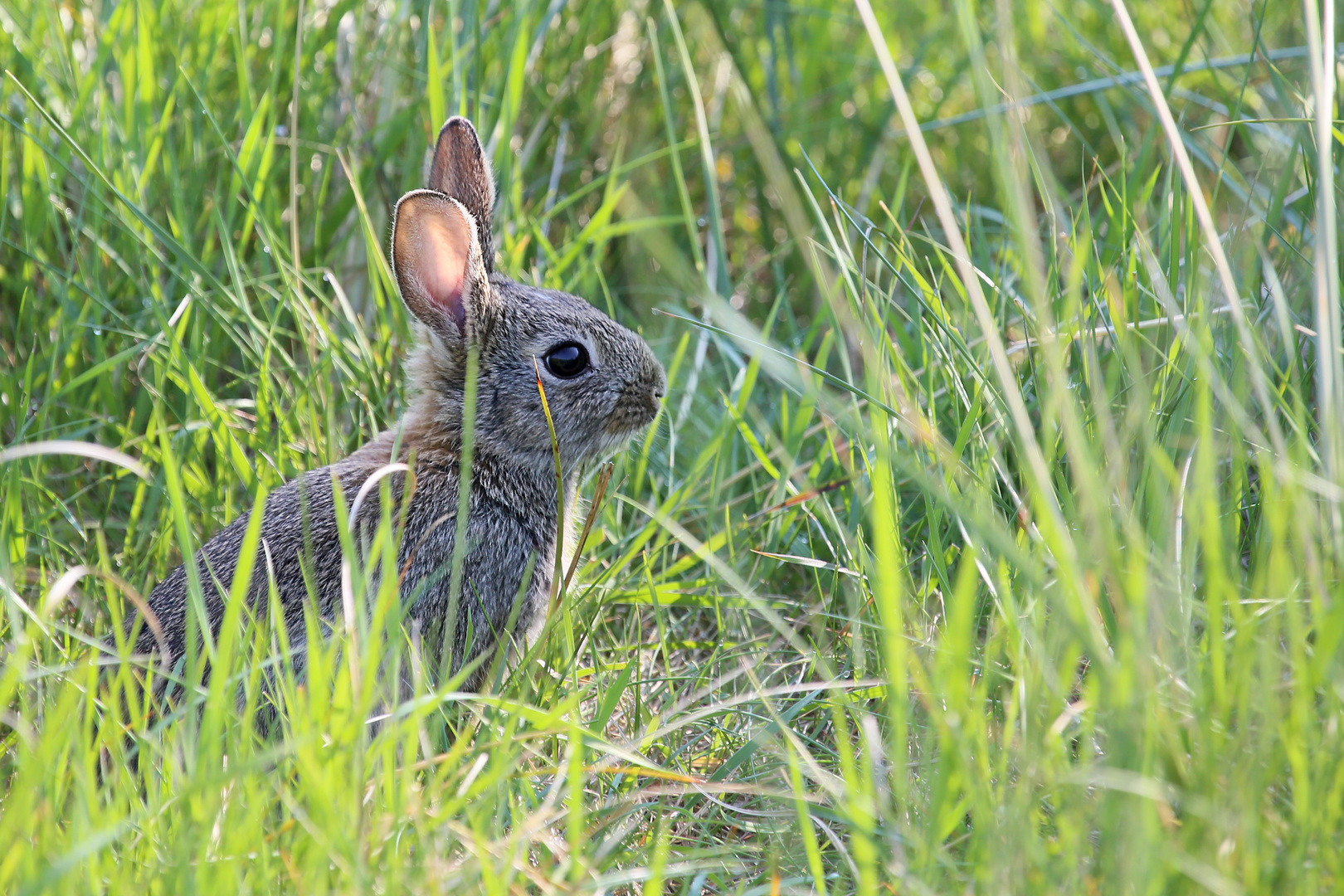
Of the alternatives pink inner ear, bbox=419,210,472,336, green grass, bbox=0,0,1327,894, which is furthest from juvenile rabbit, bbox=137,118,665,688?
green grass, bbox=0,0,1327,894

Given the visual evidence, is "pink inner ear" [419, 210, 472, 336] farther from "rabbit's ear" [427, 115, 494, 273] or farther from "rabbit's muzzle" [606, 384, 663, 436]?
"rabbit's muzzle" [606, 384, 663, 436]

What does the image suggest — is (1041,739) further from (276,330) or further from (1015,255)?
(276,330)

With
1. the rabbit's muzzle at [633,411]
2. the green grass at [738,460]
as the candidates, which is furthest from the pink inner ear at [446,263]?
the rabbit's muzzle at [633,411]

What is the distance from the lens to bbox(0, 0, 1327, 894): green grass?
167 cm

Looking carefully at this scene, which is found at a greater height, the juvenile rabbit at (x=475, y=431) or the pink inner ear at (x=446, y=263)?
the pink inner ear at (x=446, y=263)

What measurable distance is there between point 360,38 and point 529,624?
2.11m

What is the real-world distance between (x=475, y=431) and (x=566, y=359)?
31cm

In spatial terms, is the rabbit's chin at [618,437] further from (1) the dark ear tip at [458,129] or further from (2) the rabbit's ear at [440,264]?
(1) the dark ear tip at [458,129]

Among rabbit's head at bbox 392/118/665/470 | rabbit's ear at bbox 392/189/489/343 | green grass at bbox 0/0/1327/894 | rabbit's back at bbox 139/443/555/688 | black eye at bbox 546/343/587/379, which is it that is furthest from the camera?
black eye at bbox 546/343/587/379

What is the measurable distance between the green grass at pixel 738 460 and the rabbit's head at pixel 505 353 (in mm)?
222

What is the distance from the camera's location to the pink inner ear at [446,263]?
2941mm

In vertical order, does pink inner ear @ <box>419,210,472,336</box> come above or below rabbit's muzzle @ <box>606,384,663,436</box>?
above

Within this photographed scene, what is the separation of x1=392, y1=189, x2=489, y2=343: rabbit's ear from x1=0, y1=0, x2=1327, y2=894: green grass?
1.08ft

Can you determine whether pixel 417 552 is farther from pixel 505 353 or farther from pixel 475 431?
pixel 505 353
